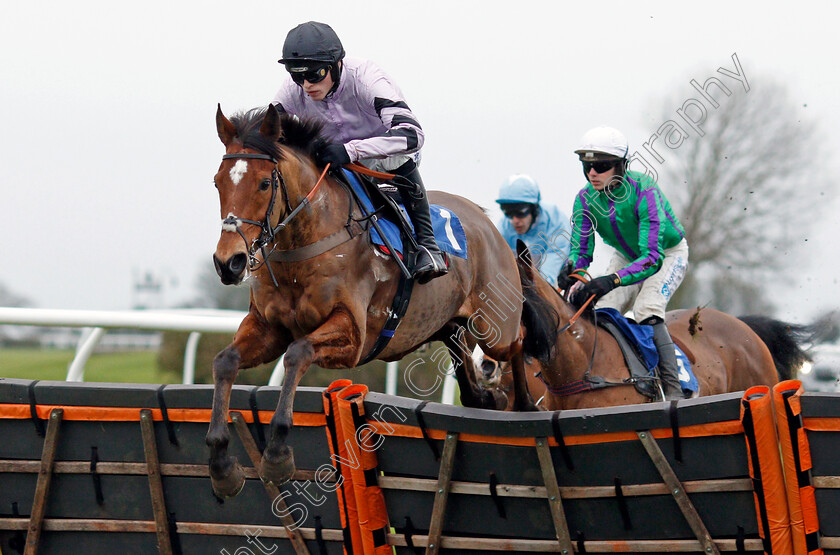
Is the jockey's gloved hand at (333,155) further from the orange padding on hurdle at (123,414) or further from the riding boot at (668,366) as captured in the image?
the riding boot at (668,366)

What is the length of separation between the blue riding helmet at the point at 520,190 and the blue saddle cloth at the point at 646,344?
119 cm

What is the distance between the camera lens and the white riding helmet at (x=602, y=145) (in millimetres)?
5102

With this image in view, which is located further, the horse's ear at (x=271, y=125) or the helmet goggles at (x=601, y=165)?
the helmet goggles at (x=601, y=165)

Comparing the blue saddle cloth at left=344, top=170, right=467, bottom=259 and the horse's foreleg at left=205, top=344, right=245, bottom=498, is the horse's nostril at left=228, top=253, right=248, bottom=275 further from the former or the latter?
the blue saddle cloth at left=344, top=170, right=467, bottom=259

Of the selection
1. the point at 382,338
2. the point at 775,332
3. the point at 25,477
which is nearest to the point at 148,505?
the point at 25,477

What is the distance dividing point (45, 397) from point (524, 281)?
2499 mm

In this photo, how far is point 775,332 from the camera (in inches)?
261

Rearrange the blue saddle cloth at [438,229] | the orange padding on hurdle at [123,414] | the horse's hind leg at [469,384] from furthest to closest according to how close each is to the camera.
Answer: the horse's hind leg at [469,384] < the blue saddle cloth at [438,229] < the orange padding on hurdle at [123,414]

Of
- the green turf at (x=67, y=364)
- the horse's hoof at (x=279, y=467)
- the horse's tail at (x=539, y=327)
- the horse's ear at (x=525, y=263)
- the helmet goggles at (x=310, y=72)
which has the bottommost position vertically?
the green turf at (x=67, y=364)

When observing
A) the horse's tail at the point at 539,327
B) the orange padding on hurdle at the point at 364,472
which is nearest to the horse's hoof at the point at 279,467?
the orange padding on hurdle at the point at 364,472

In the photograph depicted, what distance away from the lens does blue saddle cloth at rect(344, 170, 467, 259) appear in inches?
159

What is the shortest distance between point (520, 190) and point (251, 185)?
3.30 meters

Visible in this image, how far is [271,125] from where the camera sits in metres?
3.54

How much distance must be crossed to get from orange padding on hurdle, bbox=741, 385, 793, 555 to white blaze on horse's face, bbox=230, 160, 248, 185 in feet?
6.44
